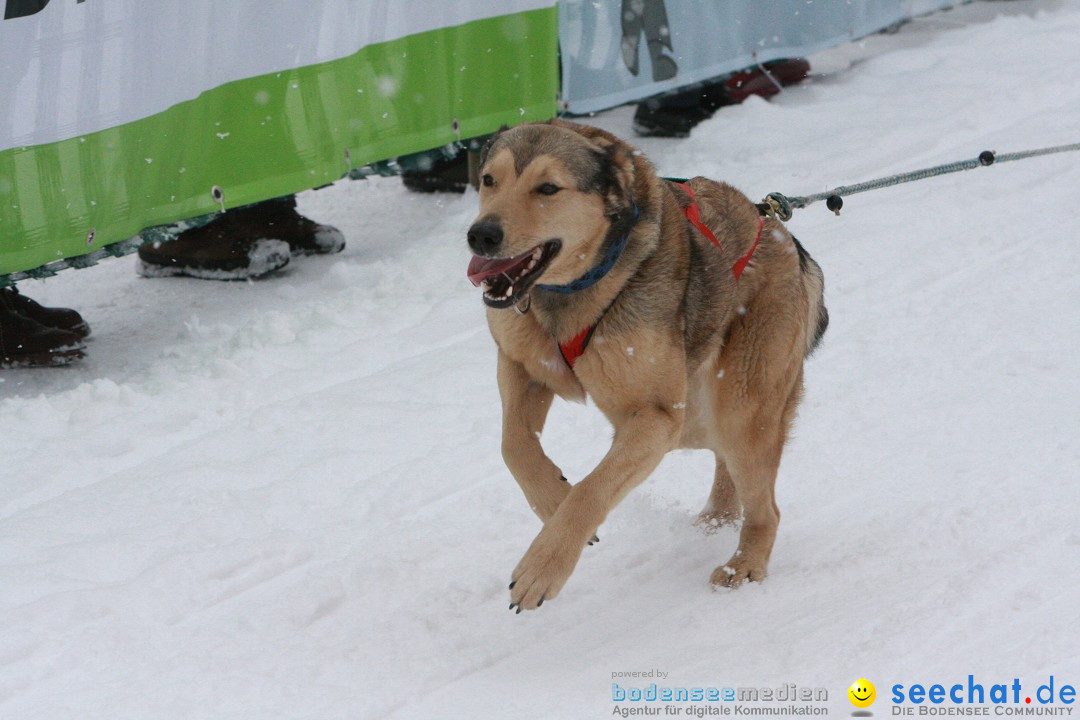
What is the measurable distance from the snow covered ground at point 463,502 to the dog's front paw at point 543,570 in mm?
306

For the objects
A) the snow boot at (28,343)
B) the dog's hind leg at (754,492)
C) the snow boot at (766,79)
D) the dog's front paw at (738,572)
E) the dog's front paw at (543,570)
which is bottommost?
the snow boot at (766,79)

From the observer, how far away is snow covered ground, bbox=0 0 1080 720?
3379 millimetres

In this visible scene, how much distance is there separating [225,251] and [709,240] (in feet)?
14.1

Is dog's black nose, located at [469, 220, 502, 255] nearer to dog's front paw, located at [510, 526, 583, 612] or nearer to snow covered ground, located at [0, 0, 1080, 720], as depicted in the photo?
dog's front paw, located at [510, 526, 583, 612]

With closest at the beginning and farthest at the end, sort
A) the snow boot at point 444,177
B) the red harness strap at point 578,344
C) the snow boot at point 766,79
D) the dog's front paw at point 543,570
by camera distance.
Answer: the dog's front paw at point 543,570, the red harness strap at point 578,344, the snow boot at point 444,177, the snow boot at point 766,79

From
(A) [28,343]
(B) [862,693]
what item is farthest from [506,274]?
(A) [28,343]

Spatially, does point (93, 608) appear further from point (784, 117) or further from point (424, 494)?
point (784, 117)

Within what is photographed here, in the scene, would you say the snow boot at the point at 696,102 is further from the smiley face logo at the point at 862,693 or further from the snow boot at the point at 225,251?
the smiley face logo at the point at 862,693

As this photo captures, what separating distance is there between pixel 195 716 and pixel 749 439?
202 centimetres

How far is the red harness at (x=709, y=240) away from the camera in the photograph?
3541 millimetres

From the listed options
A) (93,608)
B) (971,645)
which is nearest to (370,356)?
(93,608)

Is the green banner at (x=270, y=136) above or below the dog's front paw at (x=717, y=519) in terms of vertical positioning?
above

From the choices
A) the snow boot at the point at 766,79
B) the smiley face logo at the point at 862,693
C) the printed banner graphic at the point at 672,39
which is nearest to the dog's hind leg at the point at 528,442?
the smiley face logo at the point at 862,693

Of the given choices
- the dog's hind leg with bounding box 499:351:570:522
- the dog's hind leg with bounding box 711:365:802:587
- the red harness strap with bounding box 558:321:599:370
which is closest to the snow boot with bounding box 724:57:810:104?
the dog's hind leg with bounding box 711:365:802:587
